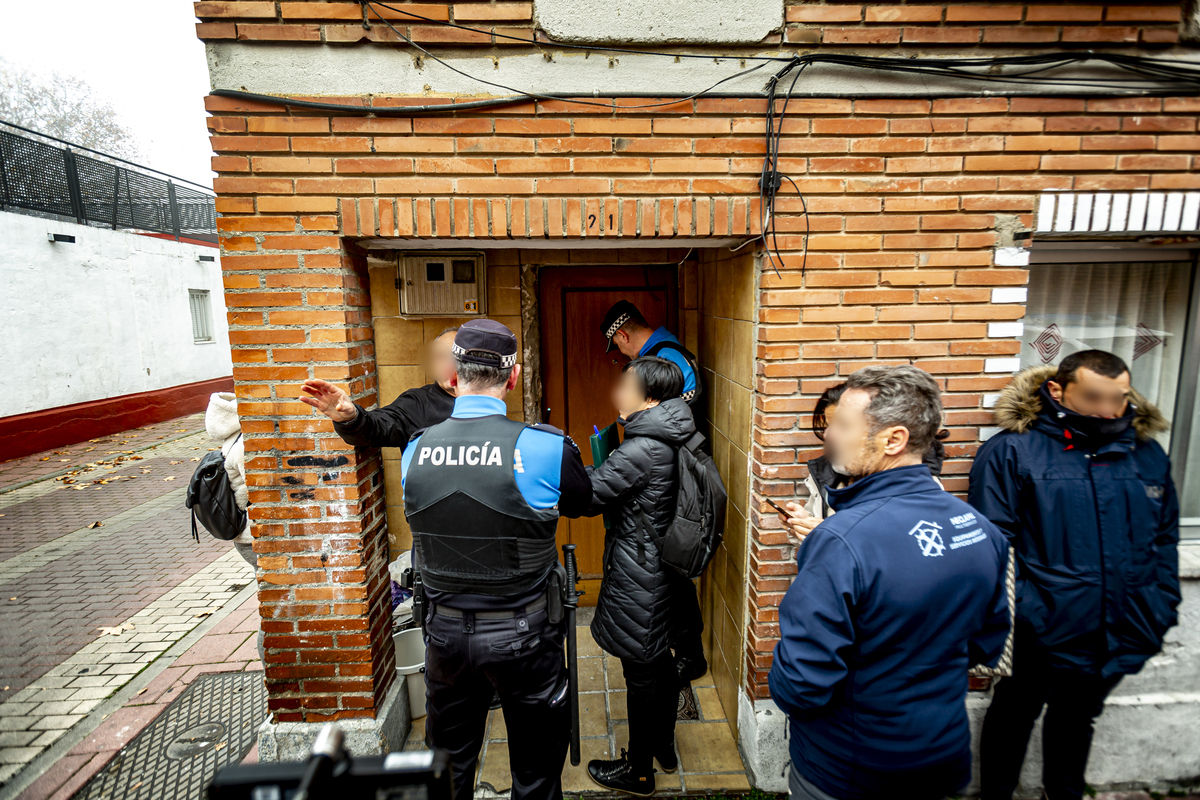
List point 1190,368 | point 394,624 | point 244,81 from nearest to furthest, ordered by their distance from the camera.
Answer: point 244,81 < point 1190,368 < point 394,624

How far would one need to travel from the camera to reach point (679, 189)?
2.60 metres

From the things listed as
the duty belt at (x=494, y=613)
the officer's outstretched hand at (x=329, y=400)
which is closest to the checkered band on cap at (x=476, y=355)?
the officer's outstretched hand at (x=329, y=400)

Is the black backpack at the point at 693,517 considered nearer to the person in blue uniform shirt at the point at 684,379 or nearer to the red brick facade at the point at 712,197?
the red brick facade at the point at 712,197

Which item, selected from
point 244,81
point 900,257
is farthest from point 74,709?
point 900,257

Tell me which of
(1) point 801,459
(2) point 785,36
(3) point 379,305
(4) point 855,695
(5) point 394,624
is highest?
(2) point 785,36

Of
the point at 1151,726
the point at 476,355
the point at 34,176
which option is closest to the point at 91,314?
the point at 34,176

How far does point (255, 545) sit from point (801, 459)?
104 inches

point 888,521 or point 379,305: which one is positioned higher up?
point 379,305

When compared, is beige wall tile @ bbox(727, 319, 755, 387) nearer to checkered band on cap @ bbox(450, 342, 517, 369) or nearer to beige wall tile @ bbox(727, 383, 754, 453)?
beige wall tile @ bbox(727, 383, 754, 453)

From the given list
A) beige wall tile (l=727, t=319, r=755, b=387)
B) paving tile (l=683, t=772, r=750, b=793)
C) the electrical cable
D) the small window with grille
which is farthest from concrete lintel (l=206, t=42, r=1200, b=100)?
the small window with grille

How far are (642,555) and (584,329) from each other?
6.42 feet

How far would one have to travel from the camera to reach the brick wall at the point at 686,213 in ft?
8.36

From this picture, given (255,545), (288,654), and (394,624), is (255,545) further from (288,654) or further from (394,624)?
(394,624)

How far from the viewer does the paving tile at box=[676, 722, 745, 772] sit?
10.1 feet
